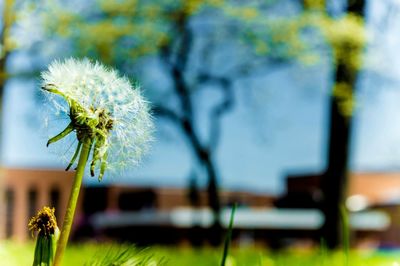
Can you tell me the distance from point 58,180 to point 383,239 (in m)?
31.4

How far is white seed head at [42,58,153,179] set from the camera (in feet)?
2.33

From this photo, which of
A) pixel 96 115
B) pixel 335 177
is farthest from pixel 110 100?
pixel 335 177

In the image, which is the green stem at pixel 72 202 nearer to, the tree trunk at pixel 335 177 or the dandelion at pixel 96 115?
the dandelion at pixel 96 115

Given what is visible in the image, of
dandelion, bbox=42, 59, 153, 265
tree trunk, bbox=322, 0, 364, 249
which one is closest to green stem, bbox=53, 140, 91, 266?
dandelion, bbox=42, 59, 153, 265

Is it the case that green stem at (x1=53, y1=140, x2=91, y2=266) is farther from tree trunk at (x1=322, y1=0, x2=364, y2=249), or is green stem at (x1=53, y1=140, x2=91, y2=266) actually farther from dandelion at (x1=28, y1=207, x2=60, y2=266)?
tree trunk at (x1=322, y1=0, x2=364, y2=249)

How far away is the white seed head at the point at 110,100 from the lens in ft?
2.33

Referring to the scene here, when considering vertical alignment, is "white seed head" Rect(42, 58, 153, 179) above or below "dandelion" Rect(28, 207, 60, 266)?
above

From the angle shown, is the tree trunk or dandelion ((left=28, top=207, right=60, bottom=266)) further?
the tree trunk

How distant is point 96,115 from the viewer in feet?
2.25

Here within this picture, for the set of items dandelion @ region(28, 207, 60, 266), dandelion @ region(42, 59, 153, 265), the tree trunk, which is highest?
the tree trunk

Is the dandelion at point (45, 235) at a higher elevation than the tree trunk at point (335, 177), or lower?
lower

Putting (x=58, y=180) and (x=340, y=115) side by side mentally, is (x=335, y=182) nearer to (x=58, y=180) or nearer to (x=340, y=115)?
(x=340, y=115)

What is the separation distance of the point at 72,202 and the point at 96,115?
0.31ft

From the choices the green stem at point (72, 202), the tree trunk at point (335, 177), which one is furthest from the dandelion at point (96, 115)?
the tree trunk at point (335, 177)
